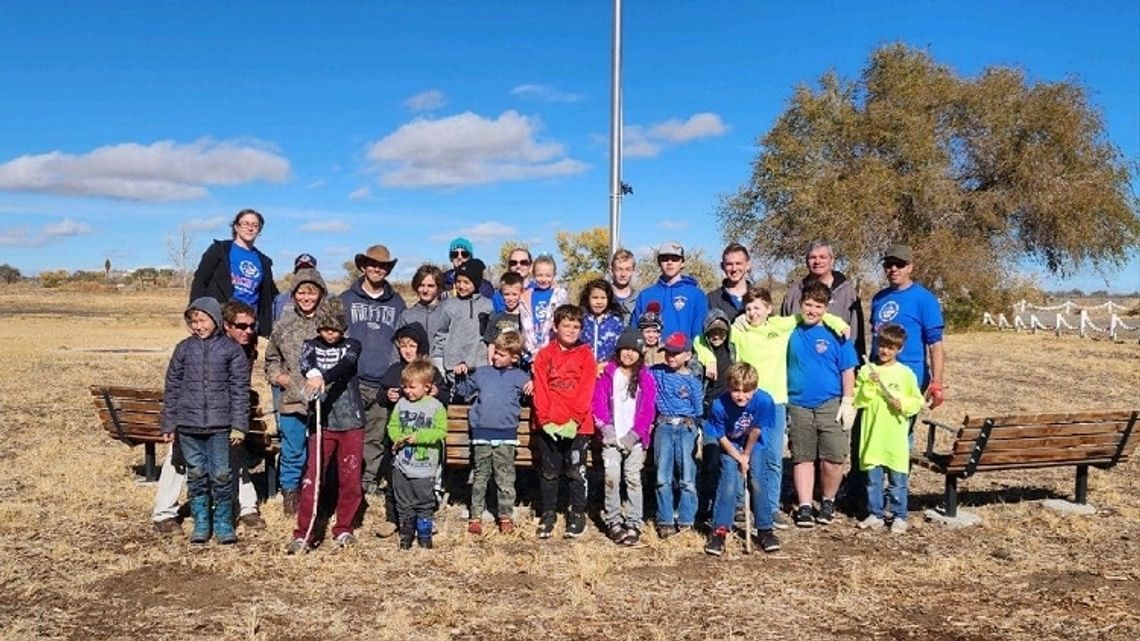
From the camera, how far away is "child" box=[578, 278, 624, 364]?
20.8 feet

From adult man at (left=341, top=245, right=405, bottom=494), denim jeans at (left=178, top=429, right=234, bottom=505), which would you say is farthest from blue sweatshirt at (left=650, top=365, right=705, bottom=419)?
denim jeans at (left=178, top=429, right=234, bottom=505)

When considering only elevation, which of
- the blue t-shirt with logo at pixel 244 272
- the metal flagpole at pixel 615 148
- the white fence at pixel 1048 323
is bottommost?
the white fence at pixel 1048 323

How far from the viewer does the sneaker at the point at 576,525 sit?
6098mm

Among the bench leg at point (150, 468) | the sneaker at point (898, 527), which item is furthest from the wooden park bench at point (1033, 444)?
the bench leg at point (150, 468)

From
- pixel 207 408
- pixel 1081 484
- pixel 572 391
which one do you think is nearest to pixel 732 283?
pixel 572 391

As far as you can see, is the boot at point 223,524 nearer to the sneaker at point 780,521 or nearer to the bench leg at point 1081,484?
the sneaker at point 780,521

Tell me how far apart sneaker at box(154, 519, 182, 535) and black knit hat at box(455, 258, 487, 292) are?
8.95 ft

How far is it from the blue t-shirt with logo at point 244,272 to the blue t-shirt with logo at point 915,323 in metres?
5.06

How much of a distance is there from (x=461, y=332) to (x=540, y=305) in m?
0.66

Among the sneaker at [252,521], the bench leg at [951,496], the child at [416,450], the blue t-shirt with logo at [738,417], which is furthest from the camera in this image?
the bench leg at [951,496]

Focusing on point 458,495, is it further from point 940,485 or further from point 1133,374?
point 1133,374

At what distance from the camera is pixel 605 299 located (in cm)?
636

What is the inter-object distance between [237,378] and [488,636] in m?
2.59

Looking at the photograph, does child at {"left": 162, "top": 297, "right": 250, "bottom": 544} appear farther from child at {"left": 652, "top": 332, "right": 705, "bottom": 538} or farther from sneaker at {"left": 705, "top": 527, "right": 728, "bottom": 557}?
sneaker at {"left": 705, "top": 527, "right": 728, "bottom": 557}
